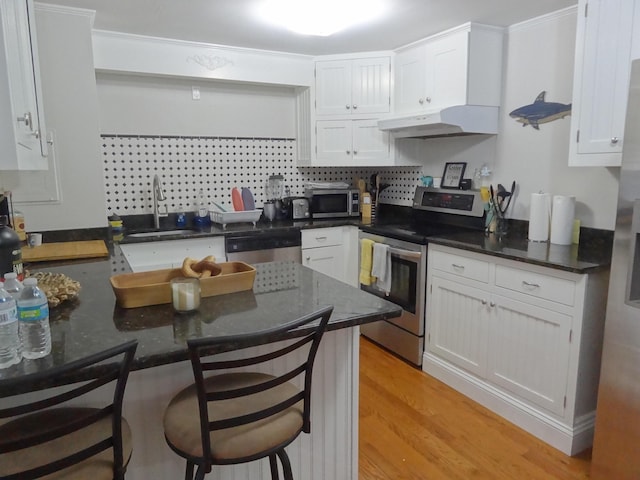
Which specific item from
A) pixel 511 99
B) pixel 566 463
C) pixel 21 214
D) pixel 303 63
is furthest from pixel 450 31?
pixel 21 214

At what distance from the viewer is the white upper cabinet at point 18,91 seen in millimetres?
1446

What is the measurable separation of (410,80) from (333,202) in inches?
45.7

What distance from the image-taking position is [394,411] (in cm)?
260

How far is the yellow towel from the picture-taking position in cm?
343

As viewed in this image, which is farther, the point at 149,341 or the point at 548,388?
the point at 548,388

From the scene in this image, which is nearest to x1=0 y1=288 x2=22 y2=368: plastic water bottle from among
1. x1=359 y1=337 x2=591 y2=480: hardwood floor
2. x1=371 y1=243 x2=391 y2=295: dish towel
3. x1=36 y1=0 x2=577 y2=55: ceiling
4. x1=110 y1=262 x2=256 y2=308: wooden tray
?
x1=110 y1=262 x2=256 y2=308: wooden tray

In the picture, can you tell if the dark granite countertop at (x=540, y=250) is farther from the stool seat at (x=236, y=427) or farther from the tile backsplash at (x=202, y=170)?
the stool seat at (x=236, y=427)

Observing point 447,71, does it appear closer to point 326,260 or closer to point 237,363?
point 326,260

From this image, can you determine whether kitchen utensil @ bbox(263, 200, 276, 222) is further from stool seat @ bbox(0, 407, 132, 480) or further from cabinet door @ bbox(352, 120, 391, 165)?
stool seat @ bbox(0, 407, 132, 480)

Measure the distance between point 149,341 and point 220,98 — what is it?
293cm

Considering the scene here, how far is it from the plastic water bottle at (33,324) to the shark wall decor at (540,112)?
112 inches

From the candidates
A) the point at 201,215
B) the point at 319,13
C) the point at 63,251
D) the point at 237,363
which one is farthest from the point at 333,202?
the point at 237,363

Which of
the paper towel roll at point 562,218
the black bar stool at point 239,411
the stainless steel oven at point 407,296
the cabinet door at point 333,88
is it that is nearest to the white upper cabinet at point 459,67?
the cabinet door at point 333,88

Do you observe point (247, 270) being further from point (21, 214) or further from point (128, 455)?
point (21, 214)
